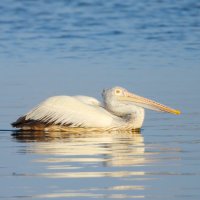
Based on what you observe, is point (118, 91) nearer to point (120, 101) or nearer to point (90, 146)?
point (120, 101)

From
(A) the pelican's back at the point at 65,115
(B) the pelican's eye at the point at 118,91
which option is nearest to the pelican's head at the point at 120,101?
(B) the pelican's eye at the point at 118,91

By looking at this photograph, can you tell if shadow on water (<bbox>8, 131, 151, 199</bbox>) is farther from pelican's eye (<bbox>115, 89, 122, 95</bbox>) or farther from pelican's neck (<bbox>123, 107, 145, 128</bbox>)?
pelican's eye (<bbox>115, 89, 122, 95</bbox>)

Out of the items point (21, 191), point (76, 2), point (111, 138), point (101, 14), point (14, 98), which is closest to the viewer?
point (21, 191)

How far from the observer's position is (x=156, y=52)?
18.0 meters

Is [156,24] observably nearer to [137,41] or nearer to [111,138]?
[137,41]

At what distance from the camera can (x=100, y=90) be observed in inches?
530

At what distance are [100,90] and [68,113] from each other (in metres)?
2.00

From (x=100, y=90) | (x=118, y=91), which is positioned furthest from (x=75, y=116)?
(x=100, y=90)

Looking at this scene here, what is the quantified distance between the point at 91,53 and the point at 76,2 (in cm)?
1447

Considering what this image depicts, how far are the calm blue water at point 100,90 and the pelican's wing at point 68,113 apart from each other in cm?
23

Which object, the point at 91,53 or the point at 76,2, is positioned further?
the point at 76,2

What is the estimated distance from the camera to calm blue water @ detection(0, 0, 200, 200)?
7.80 meters

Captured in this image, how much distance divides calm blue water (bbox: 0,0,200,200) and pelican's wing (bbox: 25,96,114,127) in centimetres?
23

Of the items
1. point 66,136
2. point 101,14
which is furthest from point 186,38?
point 66,136
